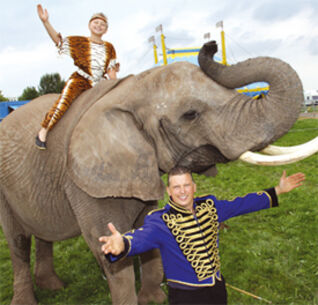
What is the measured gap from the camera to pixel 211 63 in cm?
228

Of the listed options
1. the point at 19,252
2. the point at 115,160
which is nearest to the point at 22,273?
the point at 19,252

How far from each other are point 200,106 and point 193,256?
3.26 feet

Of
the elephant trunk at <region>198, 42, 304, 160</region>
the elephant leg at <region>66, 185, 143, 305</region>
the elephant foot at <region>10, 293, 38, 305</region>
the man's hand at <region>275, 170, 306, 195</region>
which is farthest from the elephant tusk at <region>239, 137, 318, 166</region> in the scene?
the elephant foot at <region>10, 293, 38, 305</region>

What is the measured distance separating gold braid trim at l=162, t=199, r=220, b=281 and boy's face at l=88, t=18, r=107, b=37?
188 cm

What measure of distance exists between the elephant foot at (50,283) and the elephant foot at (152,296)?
1.14 meters

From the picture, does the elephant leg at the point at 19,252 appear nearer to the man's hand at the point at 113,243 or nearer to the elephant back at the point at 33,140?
the elephant back at the point at 33,140

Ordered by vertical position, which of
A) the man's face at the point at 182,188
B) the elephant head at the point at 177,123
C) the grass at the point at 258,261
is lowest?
the grass at the point at 258,261

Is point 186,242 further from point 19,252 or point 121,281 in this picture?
point 19,252

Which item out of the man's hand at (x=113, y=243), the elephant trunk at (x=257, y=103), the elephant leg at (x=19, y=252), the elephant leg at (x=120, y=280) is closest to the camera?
the man's hand at (x=113, y=243)

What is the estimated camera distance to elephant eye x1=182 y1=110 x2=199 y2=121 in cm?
232

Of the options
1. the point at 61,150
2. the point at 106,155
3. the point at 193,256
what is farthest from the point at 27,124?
the point at 193,256

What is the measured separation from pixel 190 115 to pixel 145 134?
14.2 inches

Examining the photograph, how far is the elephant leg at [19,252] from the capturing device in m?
3.39

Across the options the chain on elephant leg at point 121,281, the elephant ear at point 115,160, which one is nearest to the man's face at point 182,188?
the elephant ear at point 115,160
